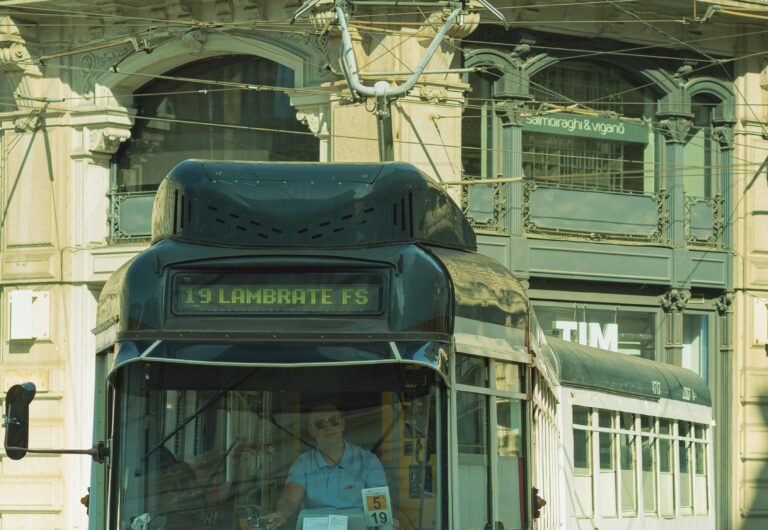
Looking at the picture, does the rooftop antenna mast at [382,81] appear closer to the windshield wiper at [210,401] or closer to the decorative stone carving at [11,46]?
the decorative stone carving at [11,46]

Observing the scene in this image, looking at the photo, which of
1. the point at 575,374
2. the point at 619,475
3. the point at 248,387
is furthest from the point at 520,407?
the point at 619,475

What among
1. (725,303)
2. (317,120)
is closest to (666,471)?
(317,120)

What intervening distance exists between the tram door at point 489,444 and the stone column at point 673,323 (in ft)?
48.6

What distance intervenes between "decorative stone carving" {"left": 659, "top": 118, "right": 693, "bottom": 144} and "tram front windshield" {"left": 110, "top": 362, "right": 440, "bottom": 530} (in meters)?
16.3

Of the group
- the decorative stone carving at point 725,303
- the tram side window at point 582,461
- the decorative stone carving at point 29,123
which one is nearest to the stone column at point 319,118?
the decorative stone carving at point 29,123

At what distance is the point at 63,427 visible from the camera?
22.4 meters

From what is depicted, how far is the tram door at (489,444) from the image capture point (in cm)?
789

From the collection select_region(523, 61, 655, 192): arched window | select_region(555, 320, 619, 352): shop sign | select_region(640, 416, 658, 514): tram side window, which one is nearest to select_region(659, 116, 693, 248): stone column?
select_region(523, 61, 655, 192): arched window

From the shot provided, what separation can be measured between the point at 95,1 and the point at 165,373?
49.4 feet

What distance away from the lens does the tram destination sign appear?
7.64 m

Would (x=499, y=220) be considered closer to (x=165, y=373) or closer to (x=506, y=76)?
(x=506, y=76)

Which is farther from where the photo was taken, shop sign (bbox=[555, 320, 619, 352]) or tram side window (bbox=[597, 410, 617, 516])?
shop sign (bbox=[555, 320, 619, 352])

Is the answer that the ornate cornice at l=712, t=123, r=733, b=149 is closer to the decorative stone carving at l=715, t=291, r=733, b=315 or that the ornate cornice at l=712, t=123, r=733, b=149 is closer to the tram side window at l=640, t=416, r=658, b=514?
the decorative stone carving at l=715, t=291, r=733, b=315

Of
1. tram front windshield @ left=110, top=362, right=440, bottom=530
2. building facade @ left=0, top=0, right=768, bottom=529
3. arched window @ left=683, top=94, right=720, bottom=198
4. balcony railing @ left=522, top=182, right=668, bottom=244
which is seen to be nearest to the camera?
tram front windshield @ left=110, top=362, right=440, bottom=530
